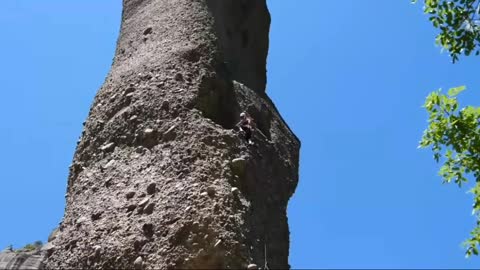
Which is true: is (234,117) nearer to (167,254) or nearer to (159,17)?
(159,17)

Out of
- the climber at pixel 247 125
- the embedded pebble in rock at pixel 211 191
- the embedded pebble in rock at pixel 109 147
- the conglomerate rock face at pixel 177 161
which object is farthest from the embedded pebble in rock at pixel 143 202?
the climber at pixel 247 125

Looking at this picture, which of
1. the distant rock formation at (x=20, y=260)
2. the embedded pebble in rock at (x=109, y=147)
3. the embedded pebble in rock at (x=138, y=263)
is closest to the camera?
the embedded pebble in rock at (x=138, y=263)

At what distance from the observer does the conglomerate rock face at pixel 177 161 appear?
4.60 m

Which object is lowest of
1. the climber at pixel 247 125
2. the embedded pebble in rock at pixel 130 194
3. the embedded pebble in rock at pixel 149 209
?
the embedded pebble in rock at pixel 149 209

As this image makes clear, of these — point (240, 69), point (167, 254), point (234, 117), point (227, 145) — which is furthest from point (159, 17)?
point (167, 254)

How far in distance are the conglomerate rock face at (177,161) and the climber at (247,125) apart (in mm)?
106

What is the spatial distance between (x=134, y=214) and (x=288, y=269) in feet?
5.24

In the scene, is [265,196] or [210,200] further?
[265,196]

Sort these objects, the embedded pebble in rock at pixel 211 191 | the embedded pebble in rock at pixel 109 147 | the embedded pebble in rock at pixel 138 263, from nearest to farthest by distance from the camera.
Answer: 1. the embedded pebble in rock at pixel 138 263
2. the embedded pebble in rock at pixel 211 191
3. the embedded pebble in rock at pixel 109 147

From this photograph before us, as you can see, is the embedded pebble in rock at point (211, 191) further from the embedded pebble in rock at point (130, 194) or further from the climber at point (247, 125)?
the climber at point (247, 125)

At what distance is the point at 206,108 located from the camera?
5.79 meters

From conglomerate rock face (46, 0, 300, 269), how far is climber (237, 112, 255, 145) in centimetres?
11

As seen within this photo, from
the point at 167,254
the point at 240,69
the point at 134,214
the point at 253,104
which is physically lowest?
the point at 167,254

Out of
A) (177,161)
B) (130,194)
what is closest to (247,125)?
(177,161)
